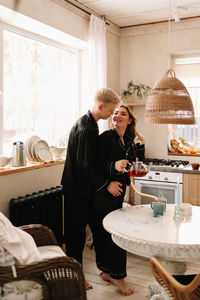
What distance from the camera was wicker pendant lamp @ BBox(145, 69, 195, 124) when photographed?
224cm

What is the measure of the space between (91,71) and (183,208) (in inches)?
81.5

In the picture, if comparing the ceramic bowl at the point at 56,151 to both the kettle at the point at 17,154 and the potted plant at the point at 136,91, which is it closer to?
the kettle at the point at 17,154

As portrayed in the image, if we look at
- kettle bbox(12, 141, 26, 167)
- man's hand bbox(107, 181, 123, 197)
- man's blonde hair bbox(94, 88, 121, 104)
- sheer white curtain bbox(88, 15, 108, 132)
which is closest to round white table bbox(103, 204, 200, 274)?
man's hand bbox(107, 181, 123, 197)

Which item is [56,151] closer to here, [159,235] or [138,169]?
[138,169]

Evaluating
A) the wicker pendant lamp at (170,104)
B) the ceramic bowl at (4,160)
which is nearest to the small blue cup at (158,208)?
the wicker pendant lamp at (170,104)

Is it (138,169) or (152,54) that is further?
(152,54)

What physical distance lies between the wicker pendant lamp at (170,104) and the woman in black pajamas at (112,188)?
21.0 inches

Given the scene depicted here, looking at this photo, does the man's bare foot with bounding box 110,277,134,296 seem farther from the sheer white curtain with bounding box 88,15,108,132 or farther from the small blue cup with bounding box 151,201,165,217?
the sheer white curtain with bounding box 88,15,108,132

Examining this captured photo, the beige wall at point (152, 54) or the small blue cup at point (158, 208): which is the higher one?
the beige wall at point (152, 54)

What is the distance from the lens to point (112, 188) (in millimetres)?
2752

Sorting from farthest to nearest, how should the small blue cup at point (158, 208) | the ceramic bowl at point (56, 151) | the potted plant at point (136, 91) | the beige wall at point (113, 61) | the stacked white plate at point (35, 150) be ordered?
the potted plant at point (136, 91) < the beige wall at point (113, 61) < the ceramic bowl at point (56, 151) < the stacked white plate at point (35, 150) < the small blue cup at point (158, 208)

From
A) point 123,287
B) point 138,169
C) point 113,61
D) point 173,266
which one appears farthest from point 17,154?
point 113,61

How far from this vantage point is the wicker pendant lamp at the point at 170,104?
2.24 meters

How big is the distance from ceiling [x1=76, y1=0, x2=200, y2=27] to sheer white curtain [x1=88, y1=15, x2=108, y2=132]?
17 cm
